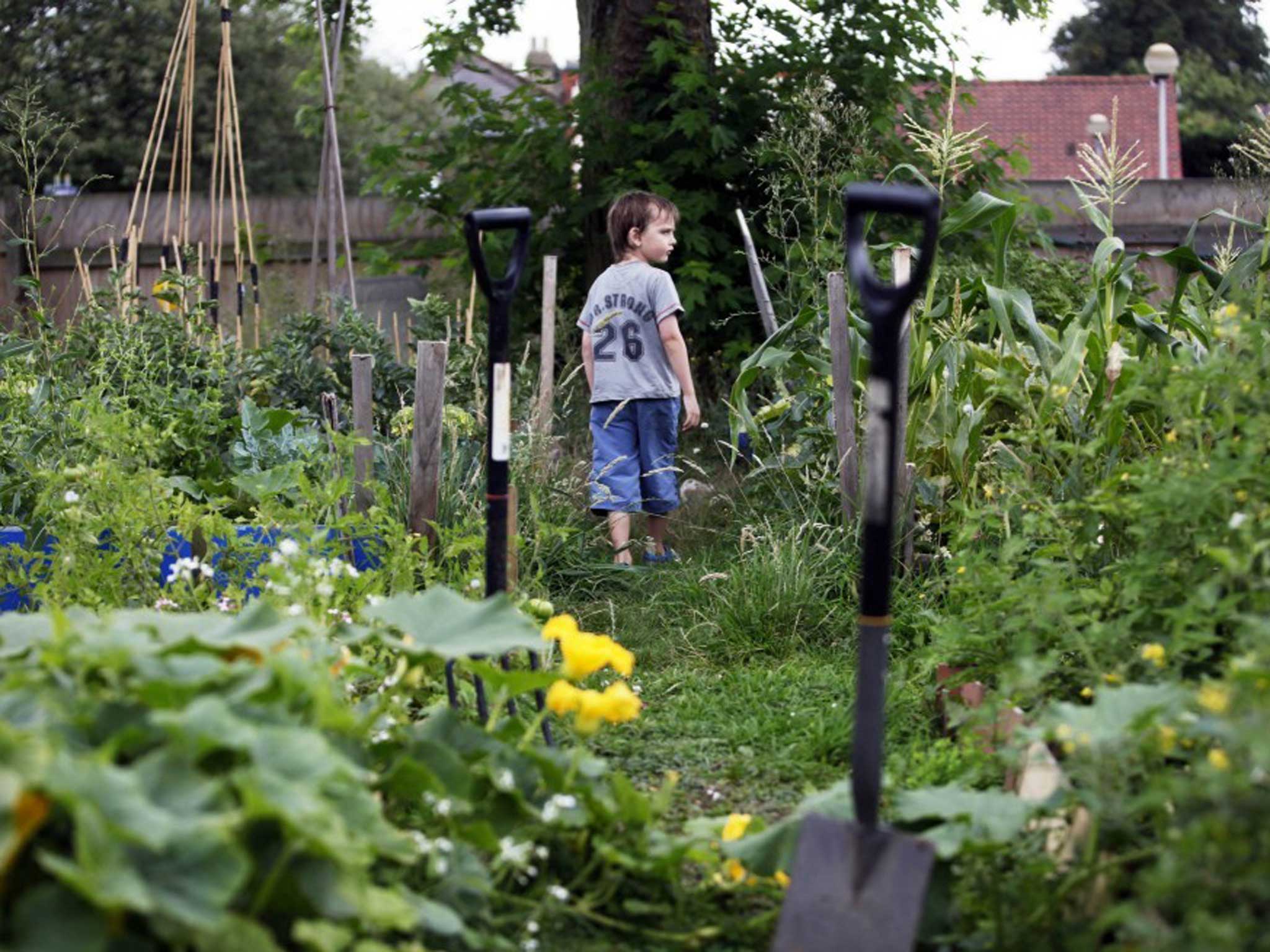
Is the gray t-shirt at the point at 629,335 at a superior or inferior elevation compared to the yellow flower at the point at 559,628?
superior

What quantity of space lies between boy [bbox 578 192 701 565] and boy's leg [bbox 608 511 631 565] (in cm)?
1

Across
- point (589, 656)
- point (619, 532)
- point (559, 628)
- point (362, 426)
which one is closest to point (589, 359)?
point (619, 532)

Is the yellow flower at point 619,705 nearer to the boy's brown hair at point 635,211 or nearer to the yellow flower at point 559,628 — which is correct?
the yellow flower at point 559,628

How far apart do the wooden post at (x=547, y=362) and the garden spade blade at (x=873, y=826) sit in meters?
3.04

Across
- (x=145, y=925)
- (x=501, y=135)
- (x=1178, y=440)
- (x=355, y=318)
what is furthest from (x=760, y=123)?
(x=145, y=925)

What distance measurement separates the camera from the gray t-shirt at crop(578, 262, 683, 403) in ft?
17.0

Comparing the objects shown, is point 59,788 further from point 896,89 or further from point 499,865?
point 896,89

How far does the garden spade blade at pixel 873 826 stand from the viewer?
6.32 ft

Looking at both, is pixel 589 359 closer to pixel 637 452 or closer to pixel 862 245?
pixel 637 452

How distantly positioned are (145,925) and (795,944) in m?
0.88

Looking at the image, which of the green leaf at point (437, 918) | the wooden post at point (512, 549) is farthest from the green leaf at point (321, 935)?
the wooden post at point (512, 549)

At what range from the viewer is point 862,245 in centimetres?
210

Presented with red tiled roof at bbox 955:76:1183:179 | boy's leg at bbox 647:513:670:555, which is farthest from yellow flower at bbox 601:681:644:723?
red tiled roof at bbox 955:76:1183:179

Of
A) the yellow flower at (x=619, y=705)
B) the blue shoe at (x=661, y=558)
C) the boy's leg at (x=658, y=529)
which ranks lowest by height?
the blue shoe at (x=661, y=558)
